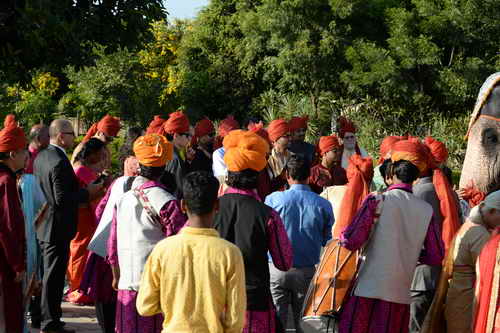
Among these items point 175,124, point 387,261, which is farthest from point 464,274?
point 175,124

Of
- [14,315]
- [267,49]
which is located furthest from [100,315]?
[267,49]

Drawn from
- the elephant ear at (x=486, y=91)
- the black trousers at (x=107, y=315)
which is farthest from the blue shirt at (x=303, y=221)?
the black trousers at (x=107, y=315)

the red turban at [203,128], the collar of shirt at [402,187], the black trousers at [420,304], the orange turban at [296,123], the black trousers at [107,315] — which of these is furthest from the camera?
the red turban at [203,128]

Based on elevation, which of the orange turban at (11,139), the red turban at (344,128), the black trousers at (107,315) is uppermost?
the red turban at (344,128)

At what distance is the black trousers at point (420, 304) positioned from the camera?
23.2 feet

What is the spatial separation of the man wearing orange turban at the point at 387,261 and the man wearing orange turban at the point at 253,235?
65 centimetres

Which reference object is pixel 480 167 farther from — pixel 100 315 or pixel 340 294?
pixel 100 315

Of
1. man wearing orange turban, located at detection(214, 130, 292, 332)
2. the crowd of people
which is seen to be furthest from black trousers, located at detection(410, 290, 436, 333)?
man wearing orange turban, located at detection(214, 130, 292, 332)

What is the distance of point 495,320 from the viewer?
473 cm

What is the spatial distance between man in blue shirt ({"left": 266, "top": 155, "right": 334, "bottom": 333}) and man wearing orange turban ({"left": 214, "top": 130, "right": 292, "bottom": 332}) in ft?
3.18

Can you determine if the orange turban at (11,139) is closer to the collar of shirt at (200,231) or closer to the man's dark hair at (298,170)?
the man's dark hair at (298,170)

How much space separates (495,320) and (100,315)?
360 centimetres

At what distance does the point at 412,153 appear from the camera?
20.0ft

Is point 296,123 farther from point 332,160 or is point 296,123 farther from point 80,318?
point 80,318
